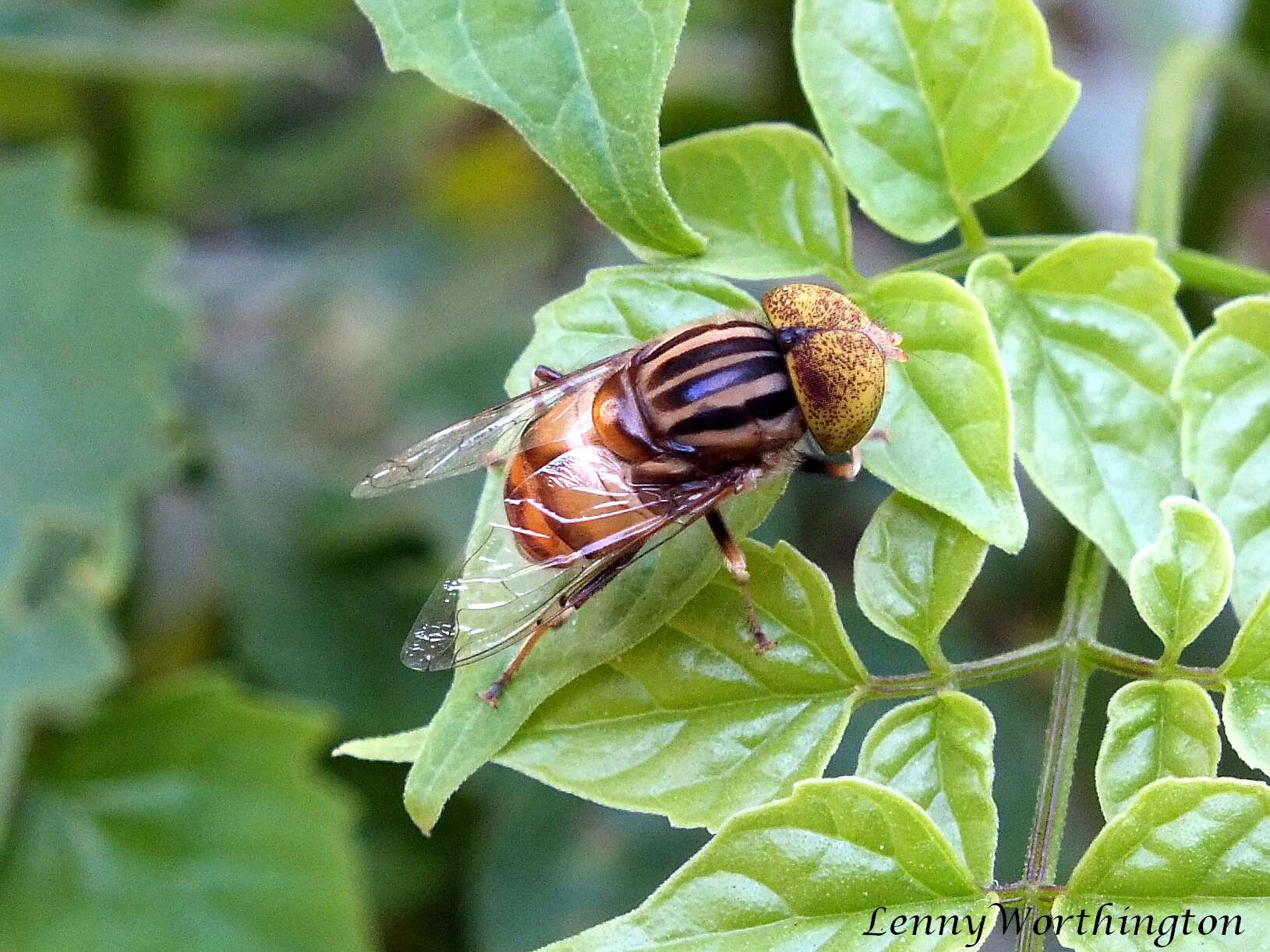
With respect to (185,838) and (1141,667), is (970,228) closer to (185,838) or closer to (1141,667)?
(1141,667)

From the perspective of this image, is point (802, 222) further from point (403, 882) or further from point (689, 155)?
point (403, 882)

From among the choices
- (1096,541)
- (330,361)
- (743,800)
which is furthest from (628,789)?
(330,361)

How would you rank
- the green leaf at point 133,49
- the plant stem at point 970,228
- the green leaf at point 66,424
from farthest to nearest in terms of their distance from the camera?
the green leaf at point 133,49 < the green leaf at point 66,424 < the plant stem at point 970,228

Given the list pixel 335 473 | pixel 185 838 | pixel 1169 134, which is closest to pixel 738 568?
pixel 1169 134

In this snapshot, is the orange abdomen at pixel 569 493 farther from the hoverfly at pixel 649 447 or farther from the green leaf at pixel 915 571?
the green leaf at pixel 915 571

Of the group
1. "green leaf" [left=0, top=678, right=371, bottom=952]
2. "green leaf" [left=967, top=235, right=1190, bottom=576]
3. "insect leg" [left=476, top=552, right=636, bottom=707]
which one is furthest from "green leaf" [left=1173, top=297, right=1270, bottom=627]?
"green leaf" [left=0, top=678, right=371, bottom=952]
